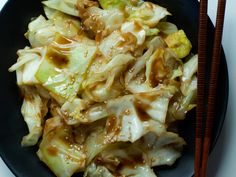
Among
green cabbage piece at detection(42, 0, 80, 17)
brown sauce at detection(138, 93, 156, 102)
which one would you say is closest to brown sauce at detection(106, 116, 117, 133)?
brown sauce at detection(138, 93, 156, 102)

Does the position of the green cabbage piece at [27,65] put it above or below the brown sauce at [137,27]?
below

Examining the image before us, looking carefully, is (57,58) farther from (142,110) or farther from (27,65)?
(142,110)

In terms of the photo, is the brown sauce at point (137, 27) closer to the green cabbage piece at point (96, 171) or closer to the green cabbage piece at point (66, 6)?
the green cabbage piece at point (66, 6)

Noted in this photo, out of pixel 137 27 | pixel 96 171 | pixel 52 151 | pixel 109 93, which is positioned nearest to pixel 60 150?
pixel 52 151

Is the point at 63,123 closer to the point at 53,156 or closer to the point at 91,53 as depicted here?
the point at 53,156

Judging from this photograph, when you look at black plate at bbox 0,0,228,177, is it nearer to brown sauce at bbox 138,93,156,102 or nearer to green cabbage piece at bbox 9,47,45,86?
green cabbage piece at bbox 9,47,45,86

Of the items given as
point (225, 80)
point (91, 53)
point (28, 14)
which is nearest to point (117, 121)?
point (91, 53)

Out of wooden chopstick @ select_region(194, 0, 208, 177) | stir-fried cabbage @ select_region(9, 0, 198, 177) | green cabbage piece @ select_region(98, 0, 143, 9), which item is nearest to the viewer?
wooden chopstick @ select_region(194, 0, 208, 177)

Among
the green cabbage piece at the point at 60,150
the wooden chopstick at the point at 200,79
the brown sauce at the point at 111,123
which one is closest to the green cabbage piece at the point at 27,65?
the green cabbage piece at the point at 60,150
